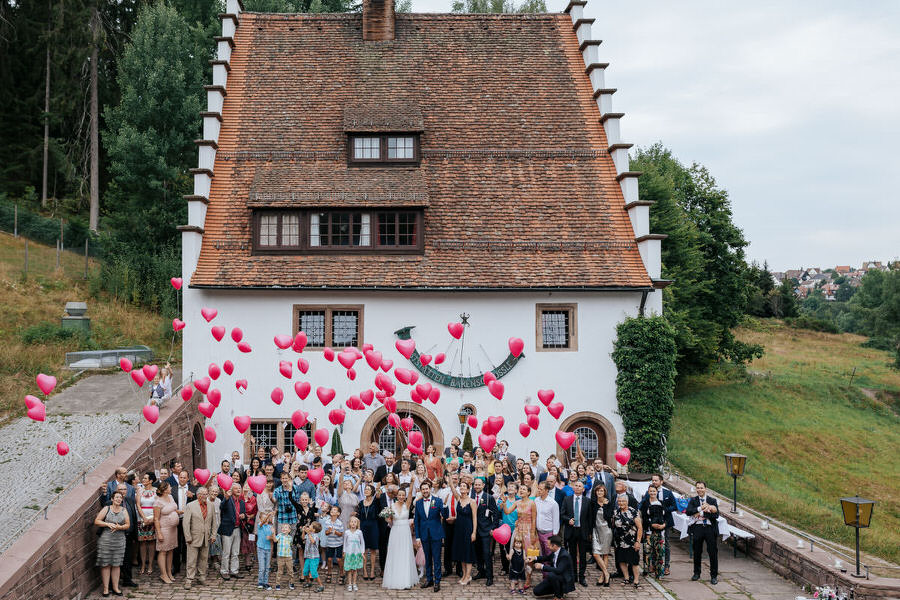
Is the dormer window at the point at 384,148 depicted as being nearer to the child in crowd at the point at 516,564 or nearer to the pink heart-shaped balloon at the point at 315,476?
the pink heart-shaped balloon at the point at 315,476

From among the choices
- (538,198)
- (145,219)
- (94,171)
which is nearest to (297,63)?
(538,198)

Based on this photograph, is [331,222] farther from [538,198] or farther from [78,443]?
[78,443]

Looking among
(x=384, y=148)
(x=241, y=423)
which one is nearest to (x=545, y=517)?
(x=241, y=423)

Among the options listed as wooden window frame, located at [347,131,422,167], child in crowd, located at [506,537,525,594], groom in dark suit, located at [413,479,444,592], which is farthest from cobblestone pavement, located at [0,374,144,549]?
wooden window frame, located at [347,131,422,167]

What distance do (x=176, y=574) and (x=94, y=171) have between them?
99.7 feet

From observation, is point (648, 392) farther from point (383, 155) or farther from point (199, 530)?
point (199, 530)

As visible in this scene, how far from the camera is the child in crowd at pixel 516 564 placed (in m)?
12.2

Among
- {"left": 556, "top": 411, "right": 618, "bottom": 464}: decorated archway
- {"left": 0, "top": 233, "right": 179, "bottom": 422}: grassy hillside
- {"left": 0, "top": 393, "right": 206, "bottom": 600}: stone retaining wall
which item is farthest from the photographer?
{"left": 0, "top": 233, "right": 179, "bottom": 422}: grassy hillside

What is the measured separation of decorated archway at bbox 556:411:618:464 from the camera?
19312mm

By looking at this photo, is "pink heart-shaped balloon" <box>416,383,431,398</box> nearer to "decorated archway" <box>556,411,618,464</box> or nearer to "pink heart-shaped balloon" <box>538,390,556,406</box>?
"pink heart-shaped balloon" <box>538,390,556,406</box>

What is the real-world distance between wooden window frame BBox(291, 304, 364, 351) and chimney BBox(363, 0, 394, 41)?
10.7 metres

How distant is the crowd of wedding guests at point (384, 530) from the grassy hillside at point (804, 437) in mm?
6737

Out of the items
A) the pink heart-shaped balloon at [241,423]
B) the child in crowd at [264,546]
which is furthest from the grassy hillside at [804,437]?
the pink heart-shaped balloon at [241,423]

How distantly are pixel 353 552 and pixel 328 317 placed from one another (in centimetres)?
852
